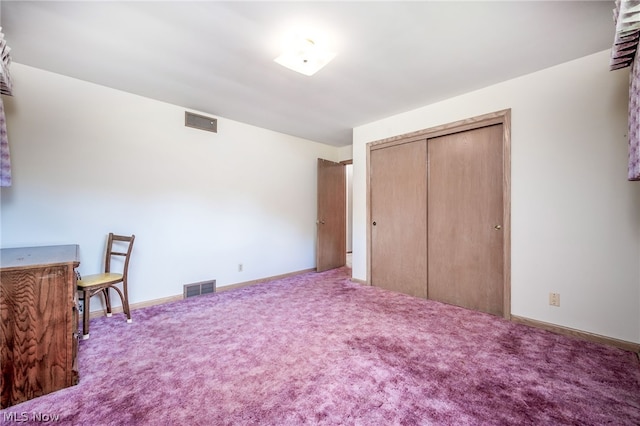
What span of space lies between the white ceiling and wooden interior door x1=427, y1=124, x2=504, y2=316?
634 millimetres

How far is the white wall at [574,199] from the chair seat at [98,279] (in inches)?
155

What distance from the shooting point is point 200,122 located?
3.60 m

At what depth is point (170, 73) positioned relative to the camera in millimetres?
2611

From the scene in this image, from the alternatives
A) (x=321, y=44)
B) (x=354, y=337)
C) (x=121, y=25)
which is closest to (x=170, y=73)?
(x=121, y=25)

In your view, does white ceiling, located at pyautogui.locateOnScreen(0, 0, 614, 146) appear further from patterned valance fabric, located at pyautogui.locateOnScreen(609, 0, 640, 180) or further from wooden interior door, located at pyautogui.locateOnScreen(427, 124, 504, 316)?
wooden interior door, located at pyautogui.locateOnScreen(427, 124, 504, 316)

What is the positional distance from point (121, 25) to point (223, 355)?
2555mm

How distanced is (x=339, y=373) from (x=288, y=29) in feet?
8.11

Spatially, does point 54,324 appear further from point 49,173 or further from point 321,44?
point 321,44

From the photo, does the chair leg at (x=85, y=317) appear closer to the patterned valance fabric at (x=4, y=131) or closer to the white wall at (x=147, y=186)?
the white wall at (x=147, y=186)

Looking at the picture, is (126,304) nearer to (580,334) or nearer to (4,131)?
(4,131)

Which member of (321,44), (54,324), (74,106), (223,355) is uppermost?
(321,44)

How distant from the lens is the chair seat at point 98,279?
7.86 feet

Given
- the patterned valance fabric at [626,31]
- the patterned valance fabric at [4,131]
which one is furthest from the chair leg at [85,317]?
the patterned valance fabric at [626,31]

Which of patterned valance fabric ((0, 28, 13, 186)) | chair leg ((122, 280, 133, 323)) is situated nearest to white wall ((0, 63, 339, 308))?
chair leg ((122, 280, 133, 323))
